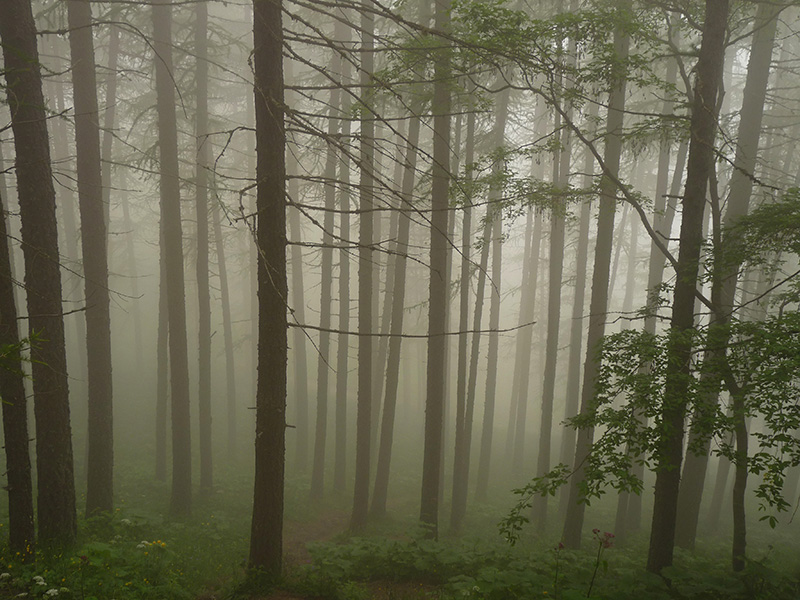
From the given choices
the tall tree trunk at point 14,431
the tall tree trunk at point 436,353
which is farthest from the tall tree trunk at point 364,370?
the tall tree trunk at point 14,431

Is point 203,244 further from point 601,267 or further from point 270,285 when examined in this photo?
point 601,267

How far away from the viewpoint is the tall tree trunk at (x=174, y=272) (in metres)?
12.0

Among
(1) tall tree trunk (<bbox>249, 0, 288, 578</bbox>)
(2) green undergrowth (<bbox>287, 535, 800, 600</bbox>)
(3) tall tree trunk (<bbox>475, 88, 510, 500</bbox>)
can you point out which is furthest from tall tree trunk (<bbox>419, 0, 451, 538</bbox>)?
(3) tall tree trunk (<bbox>475, 88, 510, 500</bbox>)

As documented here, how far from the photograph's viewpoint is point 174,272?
39.7ft

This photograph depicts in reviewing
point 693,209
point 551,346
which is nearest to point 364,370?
point 551,346

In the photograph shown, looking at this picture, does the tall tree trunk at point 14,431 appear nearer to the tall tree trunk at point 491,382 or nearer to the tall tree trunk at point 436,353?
the tall tree trunk at point 436,353

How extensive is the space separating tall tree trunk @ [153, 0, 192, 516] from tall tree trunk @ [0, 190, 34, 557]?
562 centimetres

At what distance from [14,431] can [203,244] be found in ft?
28.0

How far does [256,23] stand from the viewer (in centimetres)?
528

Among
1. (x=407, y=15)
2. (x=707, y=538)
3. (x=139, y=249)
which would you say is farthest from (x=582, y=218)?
(x=139, y=249)

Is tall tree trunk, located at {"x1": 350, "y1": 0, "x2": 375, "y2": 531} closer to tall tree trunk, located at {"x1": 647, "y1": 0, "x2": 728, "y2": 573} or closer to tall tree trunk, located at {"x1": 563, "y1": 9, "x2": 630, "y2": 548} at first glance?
tall tree trunk, located at {"x1": 563, "y1": 9, "x2": 630, "y2": 548}

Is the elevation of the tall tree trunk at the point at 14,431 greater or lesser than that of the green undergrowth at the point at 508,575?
greater

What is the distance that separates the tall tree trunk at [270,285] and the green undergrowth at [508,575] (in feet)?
2.89

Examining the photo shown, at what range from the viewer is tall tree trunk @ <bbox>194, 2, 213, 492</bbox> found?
13.5m
